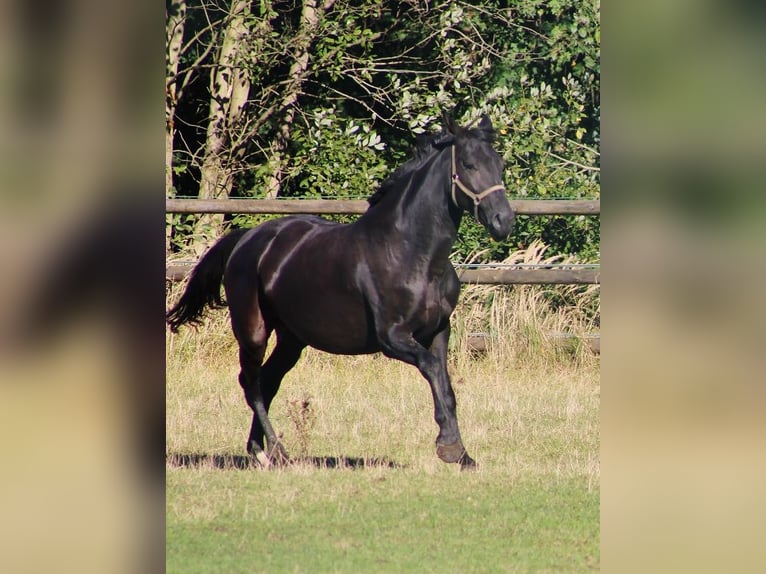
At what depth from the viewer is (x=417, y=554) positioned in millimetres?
3656

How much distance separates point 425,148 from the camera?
5.84 meters

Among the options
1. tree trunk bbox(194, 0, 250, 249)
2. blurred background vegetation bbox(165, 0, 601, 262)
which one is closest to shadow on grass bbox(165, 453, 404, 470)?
blurred background vegetation bbox(165, 0, 601, 262)

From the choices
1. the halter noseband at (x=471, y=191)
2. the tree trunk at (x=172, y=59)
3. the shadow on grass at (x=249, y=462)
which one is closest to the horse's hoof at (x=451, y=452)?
the shadow on grass at (x=249, y=462)

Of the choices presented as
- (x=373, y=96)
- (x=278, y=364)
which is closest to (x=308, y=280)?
(x=278, y=364)

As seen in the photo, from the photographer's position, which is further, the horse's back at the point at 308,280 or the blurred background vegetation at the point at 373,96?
the blurred background vegetation at the point at 373,96

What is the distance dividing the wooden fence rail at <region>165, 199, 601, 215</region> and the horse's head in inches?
107

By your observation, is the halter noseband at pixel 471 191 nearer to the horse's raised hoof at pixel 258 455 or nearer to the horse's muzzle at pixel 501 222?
the horse's muzzle at pixel 501 222

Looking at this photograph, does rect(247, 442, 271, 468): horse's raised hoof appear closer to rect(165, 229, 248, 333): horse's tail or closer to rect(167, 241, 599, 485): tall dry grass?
rect(167, 241, 599, 485): tall dry grass

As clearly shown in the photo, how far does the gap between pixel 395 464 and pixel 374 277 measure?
3.11 ft

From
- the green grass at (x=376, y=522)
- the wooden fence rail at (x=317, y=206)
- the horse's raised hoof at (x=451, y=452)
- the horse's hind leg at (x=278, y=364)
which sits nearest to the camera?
the green grass at (x=376, y=522)

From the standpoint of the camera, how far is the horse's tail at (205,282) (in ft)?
20.8
